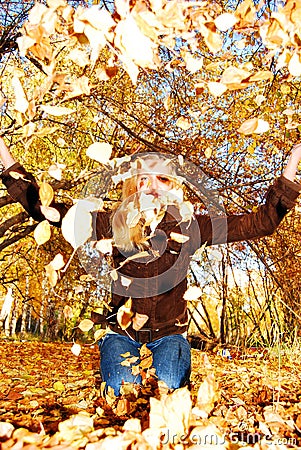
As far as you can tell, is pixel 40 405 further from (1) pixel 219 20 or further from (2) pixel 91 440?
(1) pixel 219 20

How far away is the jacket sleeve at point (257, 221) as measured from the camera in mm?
1788

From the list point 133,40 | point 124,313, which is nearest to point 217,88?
point 133,40

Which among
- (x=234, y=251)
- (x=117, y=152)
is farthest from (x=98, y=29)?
(x=234, y=251)

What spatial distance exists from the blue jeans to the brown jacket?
0.23ft

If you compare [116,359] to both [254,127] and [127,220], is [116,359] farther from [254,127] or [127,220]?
[254,127]

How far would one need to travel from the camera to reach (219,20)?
1.15 metres

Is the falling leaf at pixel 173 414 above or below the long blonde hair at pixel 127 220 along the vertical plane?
below

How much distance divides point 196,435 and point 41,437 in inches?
11.6

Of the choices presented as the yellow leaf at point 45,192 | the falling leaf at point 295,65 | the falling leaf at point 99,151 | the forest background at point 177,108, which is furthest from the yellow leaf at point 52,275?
the falling leaf at point 295,65

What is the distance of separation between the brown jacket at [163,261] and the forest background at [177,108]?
0.25 metres

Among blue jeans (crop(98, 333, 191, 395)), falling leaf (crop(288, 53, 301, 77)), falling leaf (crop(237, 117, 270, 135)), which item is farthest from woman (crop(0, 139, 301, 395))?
falling leaf (crop(288, 53, 301, 77))

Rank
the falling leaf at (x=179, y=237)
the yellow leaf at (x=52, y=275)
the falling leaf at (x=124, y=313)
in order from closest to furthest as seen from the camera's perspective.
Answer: the yellow leaf at (x=52, y=275) → the falling leaf at (x=124, y=313) → the falling leaf at (x=179, y=237)

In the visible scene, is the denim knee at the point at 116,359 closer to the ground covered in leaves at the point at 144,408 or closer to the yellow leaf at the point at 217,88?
the ground covered in leaves at the point at 144,408

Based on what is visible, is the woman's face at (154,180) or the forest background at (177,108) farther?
the woman's face at (154,180)
